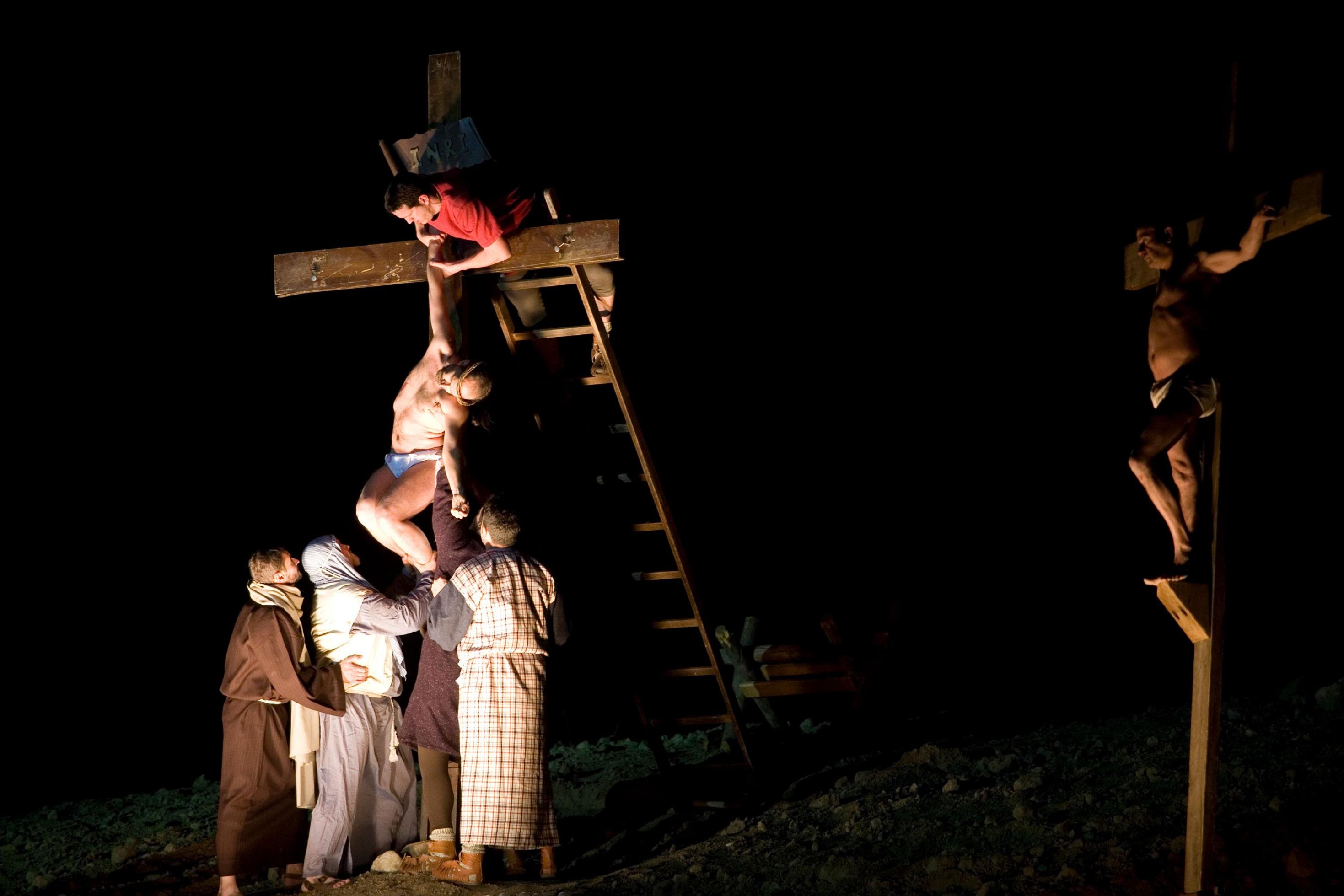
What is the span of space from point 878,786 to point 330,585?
3153 mm

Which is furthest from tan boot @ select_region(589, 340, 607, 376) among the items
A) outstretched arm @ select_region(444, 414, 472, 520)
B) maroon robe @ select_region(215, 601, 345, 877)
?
maroon robe @ select_region(215, 601, 345, 877)

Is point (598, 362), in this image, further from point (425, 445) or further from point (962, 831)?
point (962, 831)

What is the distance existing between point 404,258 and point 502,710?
2.36m

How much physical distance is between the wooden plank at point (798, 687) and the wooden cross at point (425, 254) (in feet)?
13.1

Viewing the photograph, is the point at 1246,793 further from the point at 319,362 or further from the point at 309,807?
the point at 319,362

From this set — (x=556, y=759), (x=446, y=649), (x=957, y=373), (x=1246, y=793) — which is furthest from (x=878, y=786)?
(x=957, y=373)

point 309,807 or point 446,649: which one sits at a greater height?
point 446,649

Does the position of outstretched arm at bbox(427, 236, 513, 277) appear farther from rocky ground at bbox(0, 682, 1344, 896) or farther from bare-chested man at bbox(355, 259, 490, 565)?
rocky ground at bbox(0, 682, 1344, 896)

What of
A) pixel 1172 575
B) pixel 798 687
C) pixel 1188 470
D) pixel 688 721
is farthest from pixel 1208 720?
pixel 798 687

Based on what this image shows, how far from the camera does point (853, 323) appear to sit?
10.9 m

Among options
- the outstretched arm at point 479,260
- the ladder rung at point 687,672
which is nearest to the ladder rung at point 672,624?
the ladder rung at point 687,672

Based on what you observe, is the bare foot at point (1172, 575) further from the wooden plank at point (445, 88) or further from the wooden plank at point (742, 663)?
the wooden plank at point (742, 663)

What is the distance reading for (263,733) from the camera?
5953 mm

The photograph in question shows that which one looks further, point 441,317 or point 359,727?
point 359,727
